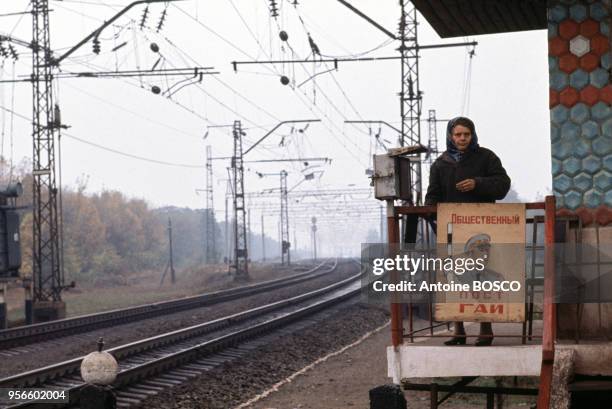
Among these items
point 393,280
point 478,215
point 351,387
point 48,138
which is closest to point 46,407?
point 351,387

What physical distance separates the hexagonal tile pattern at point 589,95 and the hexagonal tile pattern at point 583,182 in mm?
592

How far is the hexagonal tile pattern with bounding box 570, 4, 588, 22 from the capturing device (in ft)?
25.8

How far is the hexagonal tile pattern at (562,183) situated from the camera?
25.9ft

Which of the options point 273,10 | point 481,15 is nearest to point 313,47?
point 273,10

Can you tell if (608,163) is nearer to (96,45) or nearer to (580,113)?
(580,113)

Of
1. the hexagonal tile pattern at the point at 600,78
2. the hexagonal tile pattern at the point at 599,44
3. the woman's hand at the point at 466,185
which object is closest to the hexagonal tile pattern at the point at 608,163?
the hexagonal tile pattern at the point at 600,78

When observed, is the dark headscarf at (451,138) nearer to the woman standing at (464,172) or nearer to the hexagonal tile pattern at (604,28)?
the woman standing at (464,172)

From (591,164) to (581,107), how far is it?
1.56 ft

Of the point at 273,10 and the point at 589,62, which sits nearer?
the point at 589,62

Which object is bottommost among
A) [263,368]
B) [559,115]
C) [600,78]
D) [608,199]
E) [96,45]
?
[263,368]

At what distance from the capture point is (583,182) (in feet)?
25.7

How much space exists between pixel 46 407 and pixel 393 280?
578cm

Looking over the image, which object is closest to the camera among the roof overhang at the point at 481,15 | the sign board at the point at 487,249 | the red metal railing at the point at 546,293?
the red metal railing at the point at 546,293

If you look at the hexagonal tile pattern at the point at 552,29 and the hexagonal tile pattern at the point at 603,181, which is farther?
the hexagonal tile pattern at the point at 552,29
